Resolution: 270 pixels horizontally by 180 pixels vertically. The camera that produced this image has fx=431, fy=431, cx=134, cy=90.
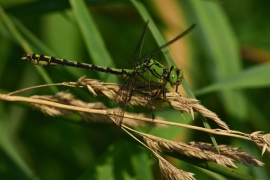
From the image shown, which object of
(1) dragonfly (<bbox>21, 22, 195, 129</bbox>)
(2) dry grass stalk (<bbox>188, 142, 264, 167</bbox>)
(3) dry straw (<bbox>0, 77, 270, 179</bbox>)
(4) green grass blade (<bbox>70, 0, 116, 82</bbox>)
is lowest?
(2) dry grass stalk (<bbox>188, 142, 264, 167</bbox>)

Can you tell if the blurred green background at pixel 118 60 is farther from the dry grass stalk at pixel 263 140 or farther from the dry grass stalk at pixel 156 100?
the dry grass stalk at pixel 263 140

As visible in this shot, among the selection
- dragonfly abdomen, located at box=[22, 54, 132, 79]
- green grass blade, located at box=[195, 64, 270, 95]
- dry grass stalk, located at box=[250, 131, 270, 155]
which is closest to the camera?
dry grass stalk, located at box=[250, 131, 270, 155]

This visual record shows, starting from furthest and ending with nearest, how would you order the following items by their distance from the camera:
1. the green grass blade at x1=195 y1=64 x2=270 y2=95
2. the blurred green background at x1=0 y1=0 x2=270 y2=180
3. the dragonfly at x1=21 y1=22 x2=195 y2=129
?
the blurred green background at x1=0 y1=0 x2=270 y2=180, the green grass blade at x1=195 y1=64 x2=270 y2=95, the dragonfly at x1=21 y1=22 x2=195 y2=129

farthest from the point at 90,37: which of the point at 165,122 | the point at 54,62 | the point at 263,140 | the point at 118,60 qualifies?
the point at 118,60

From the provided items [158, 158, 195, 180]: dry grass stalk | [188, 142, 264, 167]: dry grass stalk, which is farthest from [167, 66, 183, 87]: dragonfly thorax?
[158, 158, 195, 180]: dry grass stalk

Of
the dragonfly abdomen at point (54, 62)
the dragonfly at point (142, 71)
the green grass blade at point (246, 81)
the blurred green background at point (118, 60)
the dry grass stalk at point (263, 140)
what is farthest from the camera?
the blurred green background at point (118, 60)

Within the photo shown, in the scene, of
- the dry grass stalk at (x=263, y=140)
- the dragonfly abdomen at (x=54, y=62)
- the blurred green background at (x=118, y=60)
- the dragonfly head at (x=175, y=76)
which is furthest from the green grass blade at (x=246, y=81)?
the dry grass stalk at (x=263, y=140)

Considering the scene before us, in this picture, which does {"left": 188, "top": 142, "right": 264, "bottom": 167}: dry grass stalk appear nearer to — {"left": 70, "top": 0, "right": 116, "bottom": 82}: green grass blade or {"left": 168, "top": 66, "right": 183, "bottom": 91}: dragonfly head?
{"left": 168, "top": 66, "right": 183, "bottom": 91}: dragonfly head

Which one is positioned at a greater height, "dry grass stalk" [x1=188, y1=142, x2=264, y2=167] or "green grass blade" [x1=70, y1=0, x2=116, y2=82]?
"green grass blade" [x1=70, y1=0, x2=116, y2=82]

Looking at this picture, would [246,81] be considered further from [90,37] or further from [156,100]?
[90,37]
